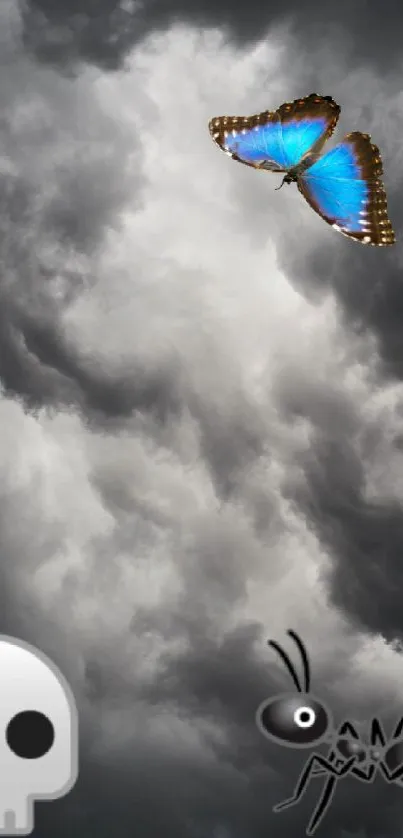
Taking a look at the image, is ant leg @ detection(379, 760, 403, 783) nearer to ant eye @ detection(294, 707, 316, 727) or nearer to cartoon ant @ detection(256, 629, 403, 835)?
cartoon ant @ detection(256, 629, 403, 835)

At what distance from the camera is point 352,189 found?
59562mm

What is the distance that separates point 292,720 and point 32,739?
469 inches

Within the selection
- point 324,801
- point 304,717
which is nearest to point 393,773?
point 324,801

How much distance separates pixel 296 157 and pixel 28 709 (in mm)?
34901

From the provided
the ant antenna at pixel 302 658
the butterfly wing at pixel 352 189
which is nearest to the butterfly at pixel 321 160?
the butterfly wing at pixel 352 189

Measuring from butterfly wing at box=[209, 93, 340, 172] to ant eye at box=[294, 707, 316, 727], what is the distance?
1218 inches

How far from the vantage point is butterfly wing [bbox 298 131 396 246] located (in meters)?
57.1

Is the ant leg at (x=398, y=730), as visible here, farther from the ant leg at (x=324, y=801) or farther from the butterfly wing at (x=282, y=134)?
the butterfly wing at (x=282, y=134)

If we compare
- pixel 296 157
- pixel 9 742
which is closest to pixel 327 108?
pixel 296 157

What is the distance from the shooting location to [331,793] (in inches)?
1859

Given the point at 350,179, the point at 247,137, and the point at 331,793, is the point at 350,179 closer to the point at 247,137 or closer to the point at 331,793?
the point at 247,137

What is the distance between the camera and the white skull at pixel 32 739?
4222 cm

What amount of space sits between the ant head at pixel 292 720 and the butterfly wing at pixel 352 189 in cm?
2317

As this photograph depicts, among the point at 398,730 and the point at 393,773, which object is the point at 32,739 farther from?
the point at 398,730
